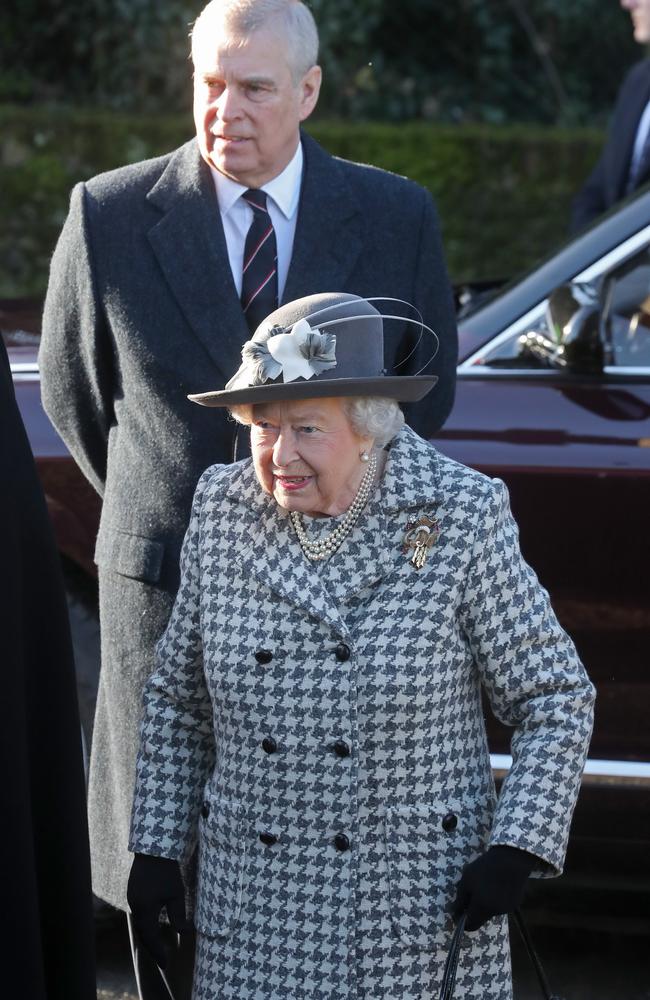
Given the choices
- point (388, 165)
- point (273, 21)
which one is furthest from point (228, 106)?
point (388, 165)

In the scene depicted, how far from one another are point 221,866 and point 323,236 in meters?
1.24

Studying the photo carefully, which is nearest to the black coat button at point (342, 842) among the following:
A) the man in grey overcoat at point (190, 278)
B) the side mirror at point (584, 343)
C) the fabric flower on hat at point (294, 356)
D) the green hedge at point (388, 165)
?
the fabric flower on hat at point (294, 356)

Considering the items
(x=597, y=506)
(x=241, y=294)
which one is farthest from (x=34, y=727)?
(x=597, y=506)

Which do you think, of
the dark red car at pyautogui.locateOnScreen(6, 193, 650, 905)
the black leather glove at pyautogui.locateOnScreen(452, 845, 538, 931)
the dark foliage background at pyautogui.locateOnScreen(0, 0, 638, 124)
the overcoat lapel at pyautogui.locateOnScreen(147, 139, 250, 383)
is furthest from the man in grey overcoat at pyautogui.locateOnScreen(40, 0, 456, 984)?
the dark foliage background at pyautogui.locateOnScreen(0, 0, 638, 124)

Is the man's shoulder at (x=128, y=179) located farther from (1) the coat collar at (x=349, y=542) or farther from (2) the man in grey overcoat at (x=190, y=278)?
(1) the coat collar at (x=349, y=542)

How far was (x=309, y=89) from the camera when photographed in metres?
3.07

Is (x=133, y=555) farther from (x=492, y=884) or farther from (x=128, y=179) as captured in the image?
(x=492, y=884)

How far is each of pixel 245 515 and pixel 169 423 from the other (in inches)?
24.7

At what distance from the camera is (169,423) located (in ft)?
9.84

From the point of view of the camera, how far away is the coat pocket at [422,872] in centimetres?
232

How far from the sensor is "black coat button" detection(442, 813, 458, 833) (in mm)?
2332

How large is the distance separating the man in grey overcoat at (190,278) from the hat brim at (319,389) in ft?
2.13

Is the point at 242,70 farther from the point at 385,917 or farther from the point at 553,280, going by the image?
the point at 385,917

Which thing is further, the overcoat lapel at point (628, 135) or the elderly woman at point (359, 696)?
the overcoat lapel at point (628, 135)
